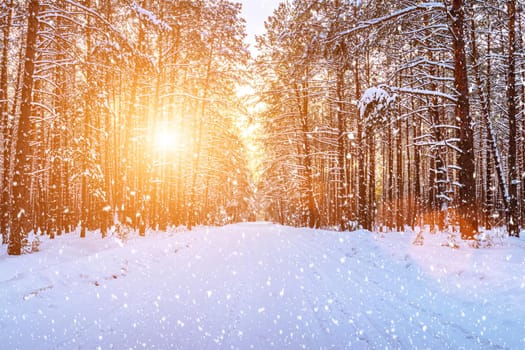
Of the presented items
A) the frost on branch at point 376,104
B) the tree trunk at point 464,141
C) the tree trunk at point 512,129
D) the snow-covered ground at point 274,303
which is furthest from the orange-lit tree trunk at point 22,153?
the tree trunk at point 512,129

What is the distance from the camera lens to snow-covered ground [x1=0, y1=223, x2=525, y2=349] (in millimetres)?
3887

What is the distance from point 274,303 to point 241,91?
71.5 feet

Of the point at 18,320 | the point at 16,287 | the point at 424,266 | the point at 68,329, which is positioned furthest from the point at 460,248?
the point at 16,287

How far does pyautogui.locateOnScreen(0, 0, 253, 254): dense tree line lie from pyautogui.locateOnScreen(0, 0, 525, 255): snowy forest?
0.11m

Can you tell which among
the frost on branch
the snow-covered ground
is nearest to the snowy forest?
the frost on branch

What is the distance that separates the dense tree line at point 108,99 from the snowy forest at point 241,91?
0.11 meters

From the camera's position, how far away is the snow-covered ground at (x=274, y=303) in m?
3.89

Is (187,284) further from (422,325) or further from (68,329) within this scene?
(422,325)

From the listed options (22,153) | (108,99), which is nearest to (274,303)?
(22,153)

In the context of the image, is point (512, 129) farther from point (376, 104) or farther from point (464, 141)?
point (376, 104)

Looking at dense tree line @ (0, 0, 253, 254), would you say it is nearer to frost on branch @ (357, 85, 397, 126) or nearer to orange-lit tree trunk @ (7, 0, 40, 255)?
orange-lit tree trunk @ (7, 0, 40, 255)

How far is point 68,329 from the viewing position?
4312mm

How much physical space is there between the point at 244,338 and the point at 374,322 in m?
1.81

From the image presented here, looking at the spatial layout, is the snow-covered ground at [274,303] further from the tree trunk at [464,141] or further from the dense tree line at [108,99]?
the dense tree line at [108,99]
